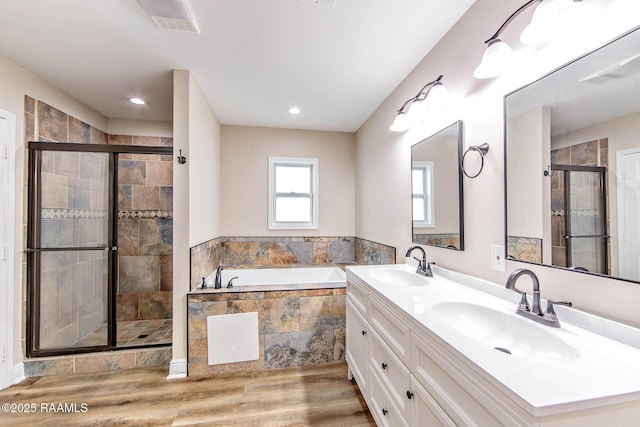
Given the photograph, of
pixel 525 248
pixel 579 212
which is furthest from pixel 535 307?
pixel 579 212

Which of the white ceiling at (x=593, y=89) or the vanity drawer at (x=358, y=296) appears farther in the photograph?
the vanity drawer at (x=358, y=296)

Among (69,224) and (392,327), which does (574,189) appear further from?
(69,224)

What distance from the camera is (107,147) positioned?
2.31 meters

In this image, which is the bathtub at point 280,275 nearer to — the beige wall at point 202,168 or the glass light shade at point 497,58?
the beige wall at point 202,168

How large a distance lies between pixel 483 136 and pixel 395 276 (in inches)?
43.0

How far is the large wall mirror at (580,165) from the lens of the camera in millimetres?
855

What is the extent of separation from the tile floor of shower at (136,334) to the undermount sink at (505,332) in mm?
2459

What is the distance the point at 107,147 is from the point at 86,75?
2.01 ft

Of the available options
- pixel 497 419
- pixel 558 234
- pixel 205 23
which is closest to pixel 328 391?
pixel 497 419

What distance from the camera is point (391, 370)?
1.29m

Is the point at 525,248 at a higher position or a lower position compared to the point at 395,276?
higher

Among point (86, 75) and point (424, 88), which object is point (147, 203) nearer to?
point (86, 75)

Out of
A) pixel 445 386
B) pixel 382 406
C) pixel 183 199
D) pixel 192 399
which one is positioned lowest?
pixel 192 399

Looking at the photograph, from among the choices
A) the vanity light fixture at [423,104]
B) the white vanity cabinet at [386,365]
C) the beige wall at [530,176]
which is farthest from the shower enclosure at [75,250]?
the beige wall at [530,176]
